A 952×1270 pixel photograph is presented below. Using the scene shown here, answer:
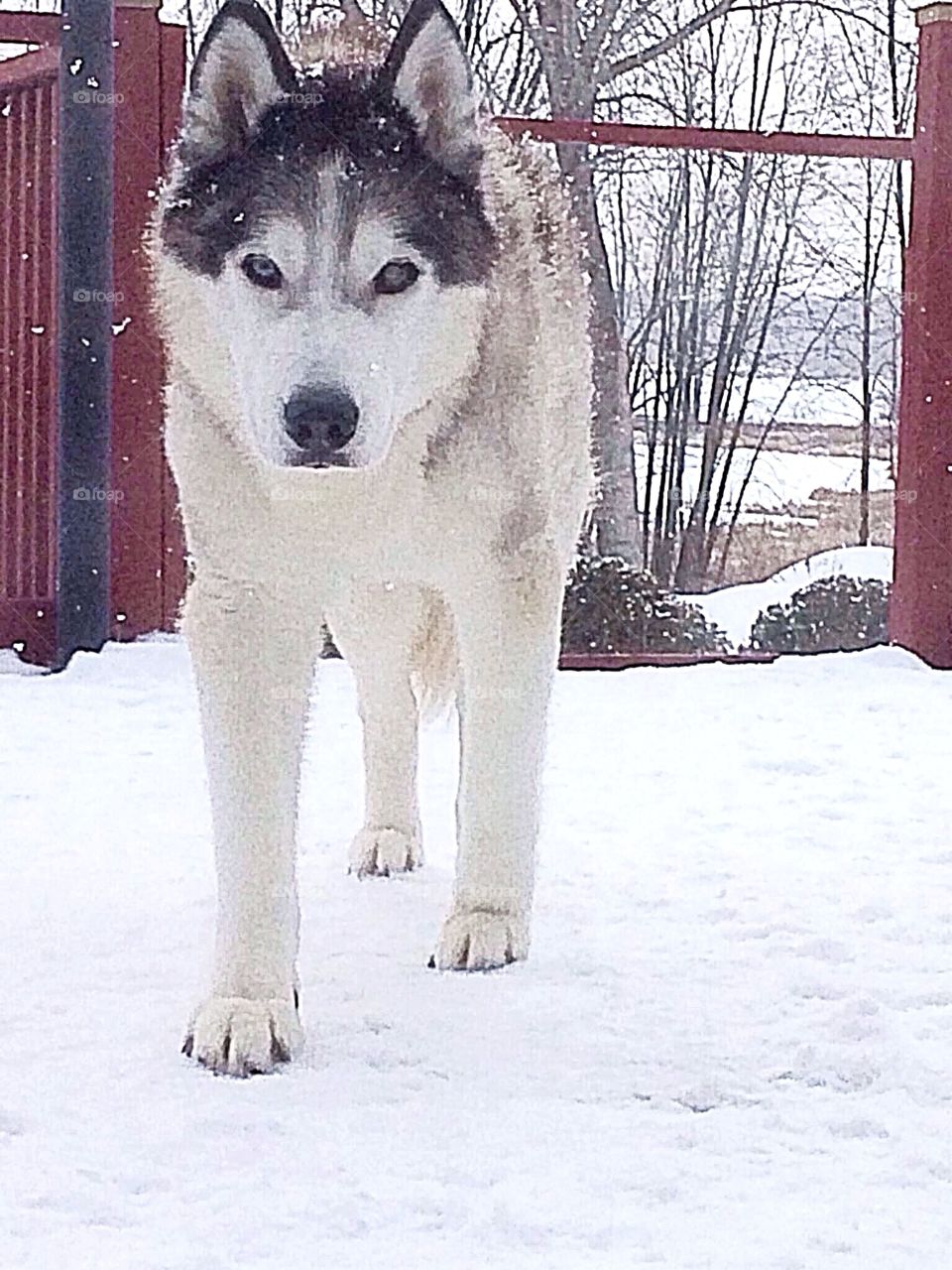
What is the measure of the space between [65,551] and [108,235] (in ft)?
2.94

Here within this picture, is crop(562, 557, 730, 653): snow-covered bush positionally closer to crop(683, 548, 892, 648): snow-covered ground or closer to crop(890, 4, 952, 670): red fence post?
crop(683, 548, 892, 648): snow-covered ground

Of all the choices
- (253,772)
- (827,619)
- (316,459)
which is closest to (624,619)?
(827,619)

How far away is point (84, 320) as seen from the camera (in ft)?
17.3

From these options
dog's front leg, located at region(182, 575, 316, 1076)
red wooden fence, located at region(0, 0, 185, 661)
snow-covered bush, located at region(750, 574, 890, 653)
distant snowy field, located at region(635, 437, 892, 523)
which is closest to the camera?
dog's front leg, located at region(182, 575, 316, 1076)

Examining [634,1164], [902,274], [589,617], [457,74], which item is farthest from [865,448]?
[634,1164]

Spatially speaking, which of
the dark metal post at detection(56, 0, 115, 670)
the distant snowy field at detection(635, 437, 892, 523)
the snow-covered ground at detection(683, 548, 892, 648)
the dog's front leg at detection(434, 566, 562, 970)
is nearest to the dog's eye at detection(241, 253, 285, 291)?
the dog's front leg at detection(434, 566, 562, 970)

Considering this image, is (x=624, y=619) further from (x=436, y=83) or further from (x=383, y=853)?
(x=436, y=83)

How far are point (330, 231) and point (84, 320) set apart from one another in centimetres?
321

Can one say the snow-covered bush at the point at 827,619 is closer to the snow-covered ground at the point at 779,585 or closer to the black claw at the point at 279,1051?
the snow-covered ground at the point at 779,585

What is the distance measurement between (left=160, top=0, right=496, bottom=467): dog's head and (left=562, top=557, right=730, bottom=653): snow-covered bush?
11.3ft

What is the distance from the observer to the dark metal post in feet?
17.1

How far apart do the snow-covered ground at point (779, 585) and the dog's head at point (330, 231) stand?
403cm

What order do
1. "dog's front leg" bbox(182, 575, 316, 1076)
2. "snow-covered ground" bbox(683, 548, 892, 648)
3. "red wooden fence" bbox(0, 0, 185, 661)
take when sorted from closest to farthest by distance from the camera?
"dog's front leg" bbox(182, 575, 316, 1076) → "red wooden fence" bbox(0, 0, 185, 661) → "snow-covered ground" bbox(683, 548, 892, 648)

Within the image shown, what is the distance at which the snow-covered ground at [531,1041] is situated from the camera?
1.85 metres
